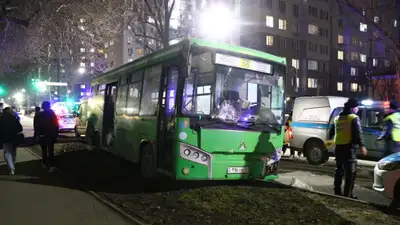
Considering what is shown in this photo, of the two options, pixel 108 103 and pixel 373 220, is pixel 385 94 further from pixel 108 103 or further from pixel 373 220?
pixel 373 220

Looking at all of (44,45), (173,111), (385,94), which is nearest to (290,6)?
(385,94)

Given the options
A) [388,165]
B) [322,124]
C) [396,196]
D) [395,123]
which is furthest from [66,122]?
[396,196]

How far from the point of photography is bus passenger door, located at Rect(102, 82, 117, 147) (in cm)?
1256

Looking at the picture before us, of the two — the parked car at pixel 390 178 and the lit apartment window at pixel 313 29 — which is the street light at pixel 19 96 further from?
the parked car at pixel 390 178

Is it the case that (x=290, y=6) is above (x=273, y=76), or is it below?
above

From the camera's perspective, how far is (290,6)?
53031 mm

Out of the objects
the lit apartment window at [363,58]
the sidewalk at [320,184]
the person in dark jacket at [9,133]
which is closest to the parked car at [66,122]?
the person in dark jacket at [9,133]

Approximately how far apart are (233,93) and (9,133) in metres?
6.14

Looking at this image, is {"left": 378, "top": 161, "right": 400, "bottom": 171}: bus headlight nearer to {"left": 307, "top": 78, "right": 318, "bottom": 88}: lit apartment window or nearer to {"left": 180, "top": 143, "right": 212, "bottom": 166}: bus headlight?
{"left": 180, "top": 143, "right": 212, "bottom": 166}: bus headlight

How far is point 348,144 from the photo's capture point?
754 cm

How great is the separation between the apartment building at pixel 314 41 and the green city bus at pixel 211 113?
39.2 metres

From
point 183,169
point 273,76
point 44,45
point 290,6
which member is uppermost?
point 290,6

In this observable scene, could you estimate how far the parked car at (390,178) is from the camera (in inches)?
271

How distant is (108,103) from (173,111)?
20.4 feet
